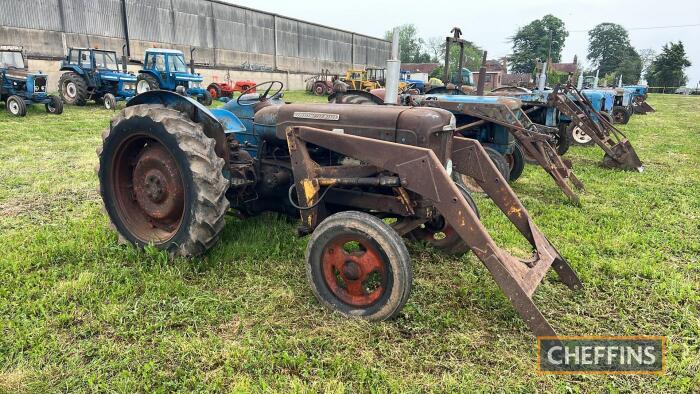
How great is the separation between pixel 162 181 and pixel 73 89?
14.6 meters

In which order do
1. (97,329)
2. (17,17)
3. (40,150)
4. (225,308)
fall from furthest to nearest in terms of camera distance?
(17,17) → (40,150) → (225,308) → (97,329)

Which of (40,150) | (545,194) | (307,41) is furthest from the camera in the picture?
(307,41)

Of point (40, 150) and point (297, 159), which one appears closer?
point (297, 159)

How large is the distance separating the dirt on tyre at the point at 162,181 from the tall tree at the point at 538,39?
3084 inches

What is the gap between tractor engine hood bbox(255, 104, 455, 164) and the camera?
3.06 metres

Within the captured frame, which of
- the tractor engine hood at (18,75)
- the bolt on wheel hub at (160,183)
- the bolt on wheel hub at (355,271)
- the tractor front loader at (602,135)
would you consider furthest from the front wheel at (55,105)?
the bolt on wheel hub at (355,271)

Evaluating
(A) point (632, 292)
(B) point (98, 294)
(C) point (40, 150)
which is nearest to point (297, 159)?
(B) point (98, 294)

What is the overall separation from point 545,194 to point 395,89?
367 cm

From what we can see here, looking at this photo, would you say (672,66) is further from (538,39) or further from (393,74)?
(393,74)

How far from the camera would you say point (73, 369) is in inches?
92.9

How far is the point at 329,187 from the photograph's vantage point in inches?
129

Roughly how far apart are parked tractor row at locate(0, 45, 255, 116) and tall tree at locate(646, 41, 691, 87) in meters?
54.2

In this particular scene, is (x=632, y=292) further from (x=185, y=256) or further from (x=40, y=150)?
(x=40, y=150)

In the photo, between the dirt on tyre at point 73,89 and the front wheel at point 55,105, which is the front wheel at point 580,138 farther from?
the dirt on tyre at point 73,89
